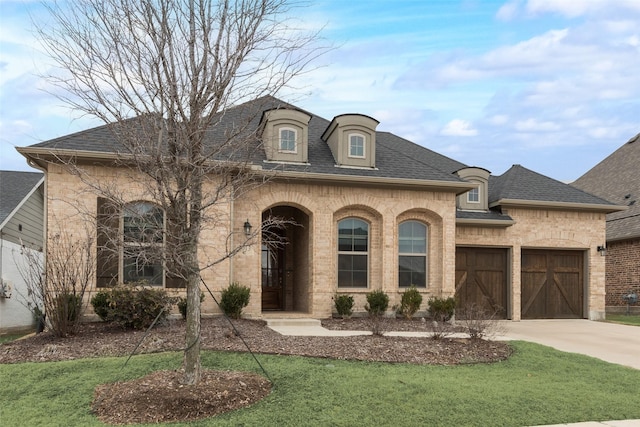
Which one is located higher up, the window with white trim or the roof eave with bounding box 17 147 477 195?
the window with white trim

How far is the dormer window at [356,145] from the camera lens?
1500 cm

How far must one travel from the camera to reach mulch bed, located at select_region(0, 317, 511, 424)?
5.95 m

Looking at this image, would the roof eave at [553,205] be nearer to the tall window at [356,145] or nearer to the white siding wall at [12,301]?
the tall window at [356,145]

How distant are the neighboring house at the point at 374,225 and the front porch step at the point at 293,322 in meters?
0.79

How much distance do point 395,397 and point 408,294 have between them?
27.1ft

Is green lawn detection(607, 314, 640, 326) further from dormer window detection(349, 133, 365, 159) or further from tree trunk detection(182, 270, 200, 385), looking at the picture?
tree trunk detection(182, 270, 200, 385)

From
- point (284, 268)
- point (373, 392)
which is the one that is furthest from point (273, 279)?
point (373, 392)

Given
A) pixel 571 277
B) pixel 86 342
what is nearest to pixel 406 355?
pixel 86 342

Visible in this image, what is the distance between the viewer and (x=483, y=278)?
56.6ft

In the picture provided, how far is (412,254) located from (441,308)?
1.76 meters

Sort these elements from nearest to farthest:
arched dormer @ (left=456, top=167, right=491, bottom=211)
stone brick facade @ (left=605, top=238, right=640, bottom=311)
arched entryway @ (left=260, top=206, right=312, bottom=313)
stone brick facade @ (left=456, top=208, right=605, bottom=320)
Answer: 1. arched entryway @ (left=260, top=206, right=312, bottom=313)
2. stone brick facade @ (left=456, top=208, right=605, bottom=320)
3. arched dormer @ (left=456, top=167, right=491, bottom=211)
4. stone brick facade @ (left=605, top=238, right=640, bottom=311)

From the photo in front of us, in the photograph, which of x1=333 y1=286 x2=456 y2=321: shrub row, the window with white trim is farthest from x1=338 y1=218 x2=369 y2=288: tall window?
the window with white trim

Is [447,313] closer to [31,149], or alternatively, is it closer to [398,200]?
[398,200]

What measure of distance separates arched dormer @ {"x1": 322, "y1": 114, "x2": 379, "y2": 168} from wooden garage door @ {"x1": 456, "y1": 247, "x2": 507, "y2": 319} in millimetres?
4582
